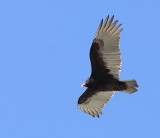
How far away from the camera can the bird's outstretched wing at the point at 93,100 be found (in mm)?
14055

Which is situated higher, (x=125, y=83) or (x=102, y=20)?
(x=102, y=20)

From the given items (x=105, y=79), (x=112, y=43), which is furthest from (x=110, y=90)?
(x=112, y=43)

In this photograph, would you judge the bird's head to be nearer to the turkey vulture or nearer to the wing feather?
the turkey vulture

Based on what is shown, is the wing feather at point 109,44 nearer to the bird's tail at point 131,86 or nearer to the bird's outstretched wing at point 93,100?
the bird's tail at point 131,86

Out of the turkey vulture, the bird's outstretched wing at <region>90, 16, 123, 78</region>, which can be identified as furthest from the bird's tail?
the bird's outstretched wing at <region>90, 16, 123, 78</region>

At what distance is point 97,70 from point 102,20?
4.37 feet

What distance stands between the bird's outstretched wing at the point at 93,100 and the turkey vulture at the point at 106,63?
7cm

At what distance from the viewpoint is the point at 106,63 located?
13.3 m

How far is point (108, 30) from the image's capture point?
13.1 metres

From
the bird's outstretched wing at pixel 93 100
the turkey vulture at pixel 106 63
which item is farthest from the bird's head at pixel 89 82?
the bird's outstretched wing at pixel 93 100

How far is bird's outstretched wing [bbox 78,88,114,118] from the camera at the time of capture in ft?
46.1

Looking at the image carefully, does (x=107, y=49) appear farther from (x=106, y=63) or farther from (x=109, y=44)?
(x=106, y=63)

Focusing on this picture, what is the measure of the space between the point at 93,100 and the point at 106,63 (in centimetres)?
140

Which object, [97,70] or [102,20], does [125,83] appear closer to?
[97,70]
